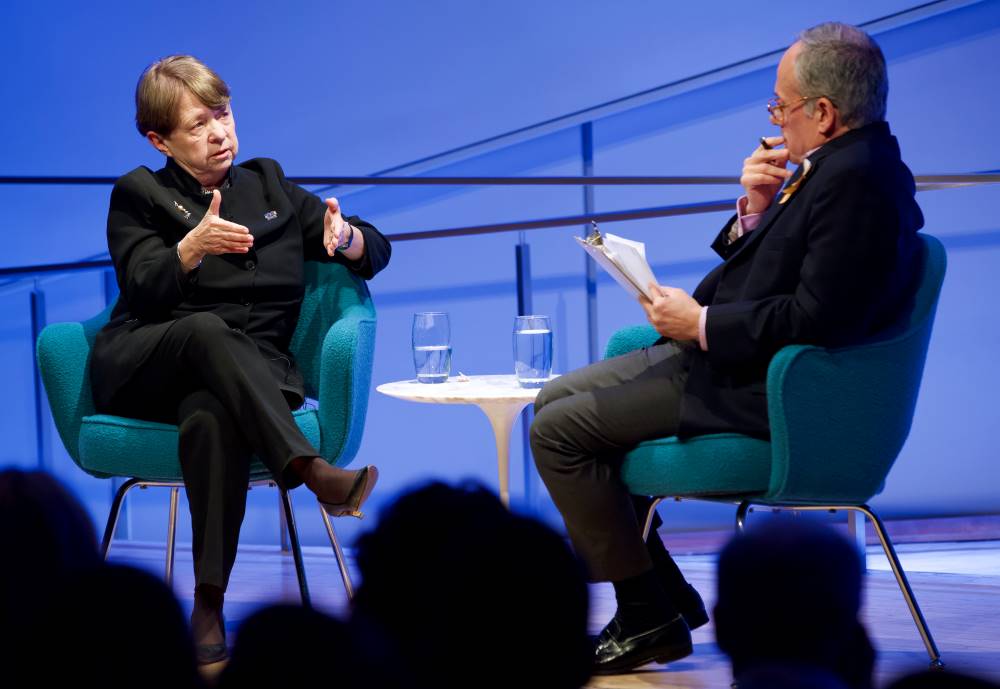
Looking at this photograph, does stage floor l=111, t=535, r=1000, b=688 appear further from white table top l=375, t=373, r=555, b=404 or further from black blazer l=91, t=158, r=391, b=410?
black blazer l=91, t=158, r=391, b=410

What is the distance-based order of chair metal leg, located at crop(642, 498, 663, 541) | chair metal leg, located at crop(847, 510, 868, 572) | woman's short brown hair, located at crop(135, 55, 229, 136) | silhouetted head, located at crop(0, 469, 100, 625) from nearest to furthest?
silhouetted head, located at crop(0, 469, 100, 625)
chair metal leg, located at crop(642, 498, 663, 541)
woman's short brown hair, located at crop(135, 55, 229, 136)
chair metal leg, located at crop(847, 510, 868, 572)

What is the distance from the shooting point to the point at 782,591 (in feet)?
3.17

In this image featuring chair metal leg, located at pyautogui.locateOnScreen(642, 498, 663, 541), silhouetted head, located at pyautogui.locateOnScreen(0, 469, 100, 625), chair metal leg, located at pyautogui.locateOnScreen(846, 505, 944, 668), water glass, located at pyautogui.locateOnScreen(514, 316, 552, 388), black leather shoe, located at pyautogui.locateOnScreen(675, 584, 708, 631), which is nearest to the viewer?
silhouetted head, located at pyautogui.locateOnScreen(0, 469, 100, 625)

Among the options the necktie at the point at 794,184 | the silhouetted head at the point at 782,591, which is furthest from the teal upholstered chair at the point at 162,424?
the silhouetted head at the point at 782,591

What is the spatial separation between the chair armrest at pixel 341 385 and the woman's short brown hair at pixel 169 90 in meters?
0.57

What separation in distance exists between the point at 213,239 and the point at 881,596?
1620 millimetres

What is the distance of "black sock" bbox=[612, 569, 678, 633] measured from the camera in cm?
197

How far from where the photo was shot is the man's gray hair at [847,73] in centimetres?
195

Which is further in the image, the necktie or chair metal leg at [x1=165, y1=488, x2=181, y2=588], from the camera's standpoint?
chair metal leg at [x1=165, y1=488, x2=181, y2=588]

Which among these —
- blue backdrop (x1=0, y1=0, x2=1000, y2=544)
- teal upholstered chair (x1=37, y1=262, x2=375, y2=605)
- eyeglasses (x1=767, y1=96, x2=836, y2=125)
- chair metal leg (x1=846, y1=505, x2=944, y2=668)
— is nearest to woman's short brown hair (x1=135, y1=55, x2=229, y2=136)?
teal upholstered chair (x1=37, y1=262, x2=375, y2=605)

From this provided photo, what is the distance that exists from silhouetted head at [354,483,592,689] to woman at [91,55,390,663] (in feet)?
3.55

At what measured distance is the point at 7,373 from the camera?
12.1ft

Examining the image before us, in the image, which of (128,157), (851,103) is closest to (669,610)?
Result: (851,103)

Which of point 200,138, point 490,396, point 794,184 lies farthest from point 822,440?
point 200,138
